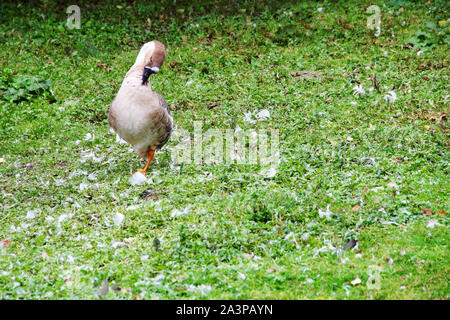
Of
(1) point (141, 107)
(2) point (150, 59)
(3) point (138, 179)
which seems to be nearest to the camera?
(1) point (141, 107)

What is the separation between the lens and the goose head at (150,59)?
7.98m

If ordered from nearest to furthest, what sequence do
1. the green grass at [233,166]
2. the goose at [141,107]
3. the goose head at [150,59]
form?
the green grass at [233,166]
the goose at [141,107]
the goose head at [150,59]

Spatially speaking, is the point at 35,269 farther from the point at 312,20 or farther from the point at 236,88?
the point at 312,20

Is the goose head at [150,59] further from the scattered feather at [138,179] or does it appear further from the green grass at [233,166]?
the green grass at [233,166]

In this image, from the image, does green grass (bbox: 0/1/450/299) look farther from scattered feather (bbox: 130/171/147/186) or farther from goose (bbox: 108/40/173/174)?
goose (bbox: 108/40/173/174)

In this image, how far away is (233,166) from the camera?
834 cm

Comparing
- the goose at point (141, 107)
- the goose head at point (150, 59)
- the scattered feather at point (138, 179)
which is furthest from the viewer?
the scattered feather at point (138, 179)

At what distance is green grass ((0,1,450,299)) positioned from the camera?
5.65m

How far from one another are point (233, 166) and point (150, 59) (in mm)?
2065

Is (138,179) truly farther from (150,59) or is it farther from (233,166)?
(150,59)

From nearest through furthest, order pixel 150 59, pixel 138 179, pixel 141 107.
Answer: pixel 141 107, pixel 150 59, pixel 138 179

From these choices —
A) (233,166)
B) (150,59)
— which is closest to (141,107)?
(150,59)

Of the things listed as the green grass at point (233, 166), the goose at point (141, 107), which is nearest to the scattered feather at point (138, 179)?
the green grass at point (233, 166)
